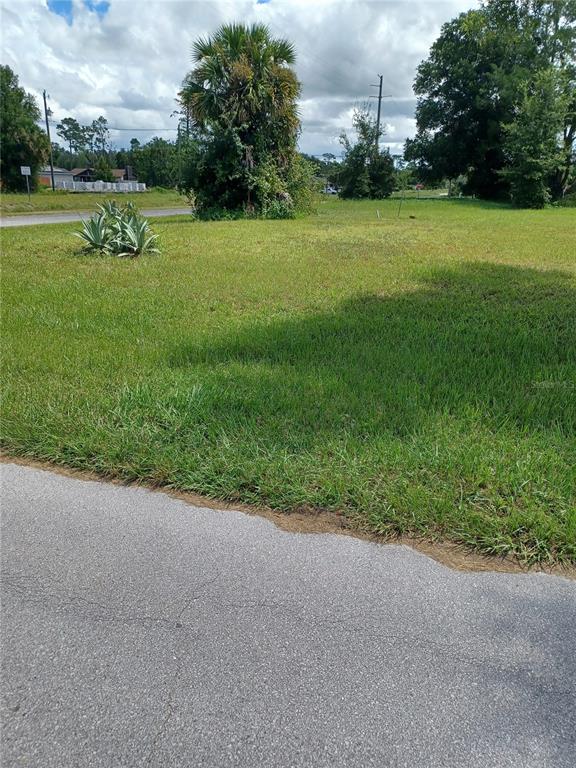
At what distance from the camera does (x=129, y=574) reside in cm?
211

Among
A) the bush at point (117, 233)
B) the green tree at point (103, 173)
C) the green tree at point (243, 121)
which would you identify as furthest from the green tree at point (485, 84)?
the green tree at point (103, 173)

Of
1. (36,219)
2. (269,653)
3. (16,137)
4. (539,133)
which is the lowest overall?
(269,653)

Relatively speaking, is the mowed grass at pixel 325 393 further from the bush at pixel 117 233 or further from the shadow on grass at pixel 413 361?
the bush at pixel 117 233

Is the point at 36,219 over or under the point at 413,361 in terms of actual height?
over

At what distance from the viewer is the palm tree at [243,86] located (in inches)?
659

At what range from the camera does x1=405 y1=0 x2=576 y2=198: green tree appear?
3170 cm

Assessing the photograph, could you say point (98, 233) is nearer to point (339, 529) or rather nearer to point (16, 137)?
point (339, 529)

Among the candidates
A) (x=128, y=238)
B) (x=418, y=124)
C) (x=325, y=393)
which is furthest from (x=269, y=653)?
(x=418, y=124)

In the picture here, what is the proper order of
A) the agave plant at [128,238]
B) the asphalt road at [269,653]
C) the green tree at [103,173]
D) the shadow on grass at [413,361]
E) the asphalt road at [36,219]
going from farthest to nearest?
the green tree at [103,173]
the asphalt road at [36,219]
the agave plant at [128,238]
the shadow on grass at [413,361]
the asphalt road at [269,653]

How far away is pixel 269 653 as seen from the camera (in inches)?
67.7

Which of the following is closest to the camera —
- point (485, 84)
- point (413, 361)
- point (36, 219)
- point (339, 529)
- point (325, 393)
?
point (339, 529)

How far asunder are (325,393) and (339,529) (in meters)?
1.35

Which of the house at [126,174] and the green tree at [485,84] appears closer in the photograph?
the green tree at [485,84]

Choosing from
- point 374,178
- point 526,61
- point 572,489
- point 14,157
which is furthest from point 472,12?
point 572,489
